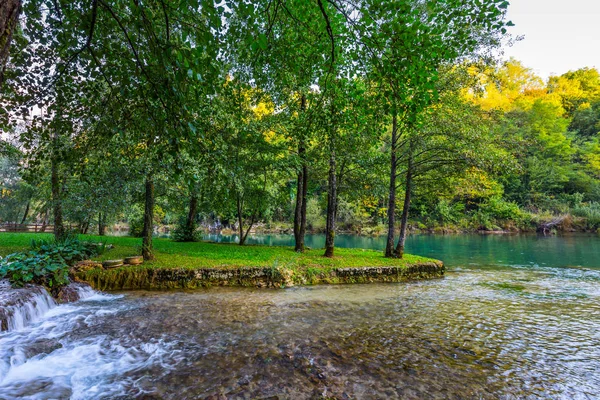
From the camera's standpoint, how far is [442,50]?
11.8 feet

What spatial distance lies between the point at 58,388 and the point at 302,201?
1214cm

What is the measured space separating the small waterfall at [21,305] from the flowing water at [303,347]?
19cm

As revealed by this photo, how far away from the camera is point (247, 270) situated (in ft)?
33.6

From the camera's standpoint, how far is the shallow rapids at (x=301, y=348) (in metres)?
4.01

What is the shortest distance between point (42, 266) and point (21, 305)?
2296 millimetres

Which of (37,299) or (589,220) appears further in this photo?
(589,220)

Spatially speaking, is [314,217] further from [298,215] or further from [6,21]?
[6,21]

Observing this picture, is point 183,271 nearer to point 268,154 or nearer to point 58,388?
point 58,388

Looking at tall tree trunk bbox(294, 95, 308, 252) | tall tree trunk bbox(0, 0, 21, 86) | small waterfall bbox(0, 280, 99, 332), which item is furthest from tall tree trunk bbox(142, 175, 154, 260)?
tall tree trunk bbox(0, 0, 21, 86)

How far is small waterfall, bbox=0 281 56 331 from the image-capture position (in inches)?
219

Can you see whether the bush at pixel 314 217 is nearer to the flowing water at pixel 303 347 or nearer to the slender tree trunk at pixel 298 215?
the slender tree trunk at pixel 298 215

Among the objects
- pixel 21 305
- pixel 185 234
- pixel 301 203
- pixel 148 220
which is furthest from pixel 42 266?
pixel 185 234

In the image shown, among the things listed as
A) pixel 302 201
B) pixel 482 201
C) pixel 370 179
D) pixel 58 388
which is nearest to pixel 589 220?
pixel 482 201

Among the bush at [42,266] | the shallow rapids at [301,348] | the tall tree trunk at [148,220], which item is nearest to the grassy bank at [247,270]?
the tall tree trunk at [148,220]
